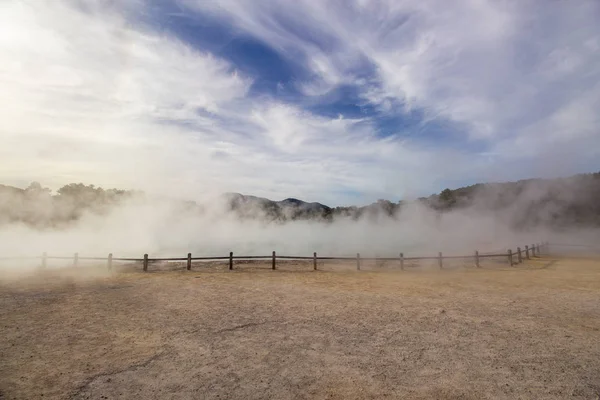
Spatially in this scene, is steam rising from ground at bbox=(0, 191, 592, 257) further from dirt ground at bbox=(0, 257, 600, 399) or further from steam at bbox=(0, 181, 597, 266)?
dirt ground at bbox=(0, 257, 600, 399)

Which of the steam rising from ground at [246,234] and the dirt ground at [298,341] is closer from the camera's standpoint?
the dirt ground at [298,341]

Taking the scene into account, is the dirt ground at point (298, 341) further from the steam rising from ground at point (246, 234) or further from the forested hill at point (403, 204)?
the forested hill at point (403, 204)

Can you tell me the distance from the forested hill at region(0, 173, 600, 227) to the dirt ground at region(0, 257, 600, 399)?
38248 mm

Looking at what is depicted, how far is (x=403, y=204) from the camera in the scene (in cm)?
6812

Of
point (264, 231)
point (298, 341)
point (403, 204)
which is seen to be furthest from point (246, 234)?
point (298, 341)

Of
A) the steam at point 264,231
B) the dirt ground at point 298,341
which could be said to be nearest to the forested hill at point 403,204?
the steam at point 264,231

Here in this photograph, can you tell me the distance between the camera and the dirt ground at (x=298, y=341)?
5.28m

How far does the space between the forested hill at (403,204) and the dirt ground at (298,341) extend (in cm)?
3825

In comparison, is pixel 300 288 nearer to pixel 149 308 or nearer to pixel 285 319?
pixel 285 319

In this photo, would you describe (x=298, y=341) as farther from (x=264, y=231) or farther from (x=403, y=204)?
(x=403, y=204)

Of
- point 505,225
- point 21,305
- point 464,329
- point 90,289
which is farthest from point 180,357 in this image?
point 505,225

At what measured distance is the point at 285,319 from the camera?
8945 mm

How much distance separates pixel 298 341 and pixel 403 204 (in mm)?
64859

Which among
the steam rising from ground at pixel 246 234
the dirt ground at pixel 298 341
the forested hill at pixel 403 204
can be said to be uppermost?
the forested hill at pixel 403 204
